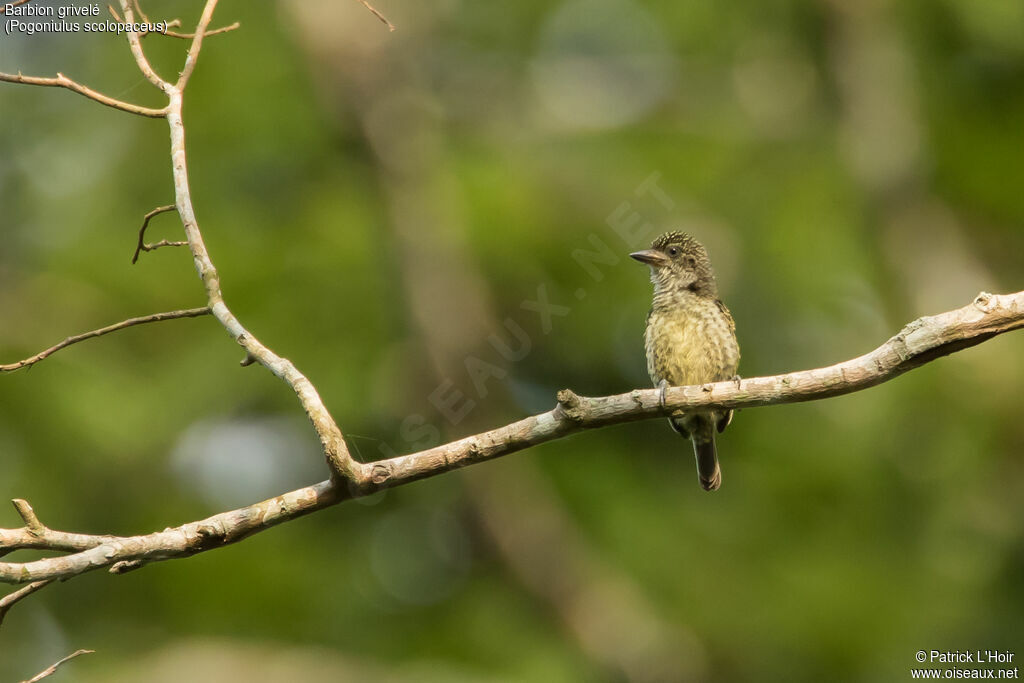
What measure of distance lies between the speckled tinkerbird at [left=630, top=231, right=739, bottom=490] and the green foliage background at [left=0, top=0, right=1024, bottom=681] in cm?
264

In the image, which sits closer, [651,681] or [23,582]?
[23,582]

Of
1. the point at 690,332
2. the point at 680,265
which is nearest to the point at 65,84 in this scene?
the point at 690,332

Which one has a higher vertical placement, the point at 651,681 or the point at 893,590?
the point at 893,590

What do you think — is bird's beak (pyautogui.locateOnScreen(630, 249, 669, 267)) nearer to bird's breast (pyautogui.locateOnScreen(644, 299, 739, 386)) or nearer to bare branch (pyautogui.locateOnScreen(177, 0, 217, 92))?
bird's breast (pyautogui.locateOnScreen(644, 299, 739, 386))

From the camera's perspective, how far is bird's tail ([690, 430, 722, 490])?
5.57 meters

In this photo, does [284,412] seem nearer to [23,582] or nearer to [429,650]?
[429,650]

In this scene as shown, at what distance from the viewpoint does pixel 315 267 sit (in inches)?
350

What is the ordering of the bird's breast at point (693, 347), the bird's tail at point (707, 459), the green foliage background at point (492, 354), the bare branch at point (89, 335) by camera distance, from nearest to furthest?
the bare branch at point (89, 335)
the bird's breast at point (693, 347)
the bird's tail at point (707, 459)
the green foliage background at point (492, 354)

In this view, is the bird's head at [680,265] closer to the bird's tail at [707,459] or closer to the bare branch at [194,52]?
the bird's tail at [707,459]

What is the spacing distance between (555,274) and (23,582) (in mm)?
6397

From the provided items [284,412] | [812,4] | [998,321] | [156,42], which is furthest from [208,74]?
[998,321]

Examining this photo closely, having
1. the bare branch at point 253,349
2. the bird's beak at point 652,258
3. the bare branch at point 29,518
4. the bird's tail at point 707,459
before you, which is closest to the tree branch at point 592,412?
the bare branch at point 253,349

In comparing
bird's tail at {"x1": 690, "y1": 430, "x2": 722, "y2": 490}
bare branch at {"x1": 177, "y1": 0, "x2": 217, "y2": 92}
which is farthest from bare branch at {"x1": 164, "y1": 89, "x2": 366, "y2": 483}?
bird's tail at {"x1": 690, "y1": 430, "x2": 722, "y2": 490}

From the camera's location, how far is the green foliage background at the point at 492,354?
8.43 meters
